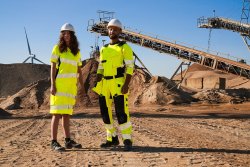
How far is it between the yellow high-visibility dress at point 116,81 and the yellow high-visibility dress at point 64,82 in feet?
1.55

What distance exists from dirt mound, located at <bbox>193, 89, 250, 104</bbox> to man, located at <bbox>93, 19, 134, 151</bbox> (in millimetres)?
21100

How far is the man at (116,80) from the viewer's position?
6891 millimetres

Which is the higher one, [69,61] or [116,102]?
[69,61]

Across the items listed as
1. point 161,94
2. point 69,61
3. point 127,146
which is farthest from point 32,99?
point 127,146

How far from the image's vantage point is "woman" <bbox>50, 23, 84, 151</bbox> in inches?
275

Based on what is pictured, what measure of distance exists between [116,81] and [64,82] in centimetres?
91

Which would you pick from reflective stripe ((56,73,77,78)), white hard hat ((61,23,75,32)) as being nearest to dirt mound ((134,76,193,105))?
reflective stripe ((56,73,77,78))

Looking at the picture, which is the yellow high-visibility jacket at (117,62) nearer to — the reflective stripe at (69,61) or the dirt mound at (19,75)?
the reflective stripe at (69,61)

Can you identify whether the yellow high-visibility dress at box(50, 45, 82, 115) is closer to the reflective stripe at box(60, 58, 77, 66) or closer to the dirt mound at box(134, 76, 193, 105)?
the reflective stripe at box(60, 58, 77, 66)

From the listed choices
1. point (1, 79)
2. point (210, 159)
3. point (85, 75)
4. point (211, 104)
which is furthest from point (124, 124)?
point (1, 79)

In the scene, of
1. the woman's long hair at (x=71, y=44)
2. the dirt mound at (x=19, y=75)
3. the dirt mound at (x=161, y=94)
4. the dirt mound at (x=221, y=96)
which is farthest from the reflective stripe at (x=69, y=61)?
the dirt mound at (x=19, y=75)

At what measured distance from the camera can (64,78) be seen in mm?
7055

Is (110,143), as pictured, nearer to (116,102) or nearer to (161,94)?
(116,102)

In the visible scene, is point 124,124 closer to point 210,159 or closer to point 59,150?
point 59,150
